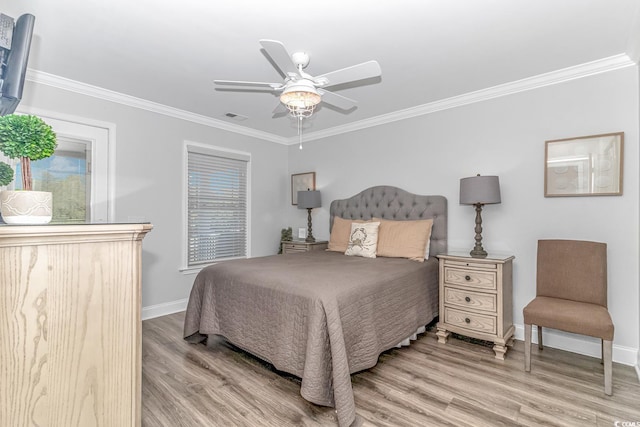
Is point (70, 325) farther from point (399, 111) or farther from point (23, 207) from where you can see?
point (399, 111)

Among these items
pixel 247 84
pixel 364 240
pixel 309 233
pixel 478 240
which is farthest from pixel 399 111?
pixel 247 84

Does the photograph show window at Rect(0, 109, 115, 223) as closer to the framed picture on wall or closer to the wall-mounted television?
the wall-mounted television

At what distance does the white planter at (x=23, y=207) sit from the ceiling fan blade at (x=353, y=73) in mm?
1757

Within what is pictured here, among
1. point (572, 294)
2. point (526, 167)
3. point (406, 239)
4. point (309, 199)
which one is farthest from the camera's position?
point (309, 199)

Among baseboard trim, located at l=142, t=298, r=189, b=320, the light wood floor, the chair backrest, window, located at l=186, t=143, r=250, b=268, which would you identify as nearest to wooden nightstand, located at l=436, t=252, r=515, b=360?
the light wood floor

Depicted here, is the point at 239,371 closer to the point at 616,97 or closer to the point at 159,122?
the point at 159,122

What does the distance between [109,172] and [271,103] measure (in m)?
1.86

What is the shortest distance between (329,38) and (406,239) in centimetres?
205

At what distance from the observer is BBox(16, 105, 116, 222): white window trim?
3.07 meters

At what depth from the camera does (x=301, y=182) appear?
5016mm

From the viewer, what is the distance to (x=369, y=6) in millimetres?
1940

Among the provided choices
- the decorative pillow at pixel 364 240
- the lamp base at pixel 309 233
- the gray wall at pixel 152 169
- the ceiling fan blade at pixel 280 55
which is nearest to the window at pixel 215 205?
the gray wall at pixel 152 169

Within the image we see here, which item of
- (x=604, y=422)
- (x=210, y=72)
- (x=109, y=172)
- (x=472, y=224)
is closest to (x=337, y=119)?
(x=210, y=72)

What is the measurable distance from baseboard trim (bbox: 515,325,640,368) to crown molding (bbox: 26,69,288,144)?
13.4 ft
